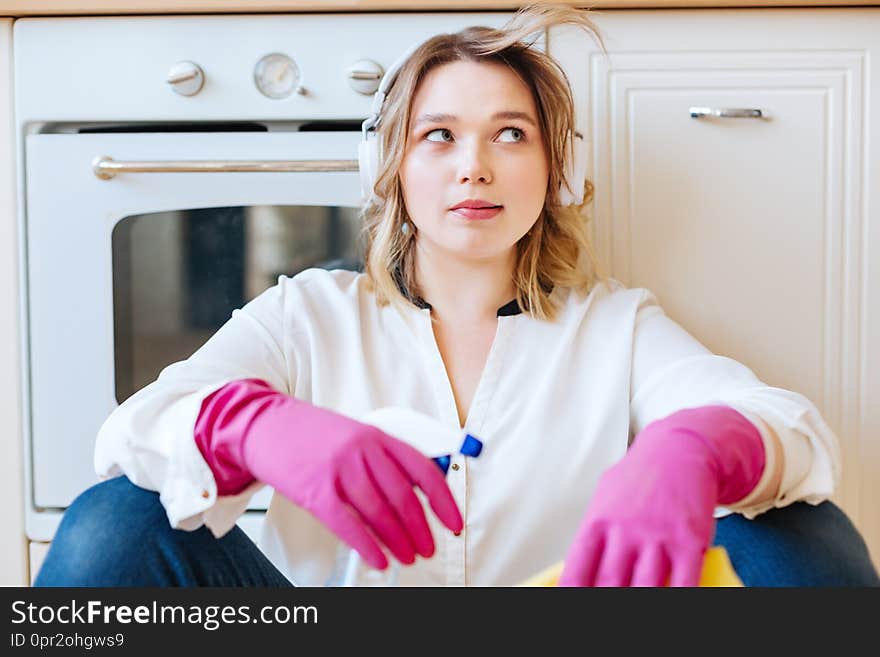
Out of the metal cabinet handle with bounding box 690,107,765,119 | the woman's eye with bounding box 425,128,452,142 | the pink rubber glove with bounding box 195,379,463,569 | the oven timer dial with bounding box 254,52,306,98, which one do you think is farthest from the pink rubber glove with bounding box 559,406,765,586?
the oven timer dial with bounding box 254,52,306,98

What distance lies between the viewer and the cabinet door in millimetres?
1161

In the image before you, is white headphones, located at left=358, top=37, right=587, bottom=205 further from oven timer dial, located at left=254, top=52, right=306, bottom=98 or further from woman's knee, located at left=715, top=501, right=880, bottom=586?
woman's knee, located at left=715, top=501, right=880, bottom=586

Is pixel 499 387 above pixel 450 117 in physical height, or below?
below

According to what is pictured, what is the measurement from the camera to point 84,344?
3.94 feet

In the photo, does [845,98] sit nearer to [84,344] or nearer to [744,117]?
[744,117]

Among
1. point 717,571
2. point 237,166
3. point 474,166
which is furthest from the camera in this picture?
point 237,166

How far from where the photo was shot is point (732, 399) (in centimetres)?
87

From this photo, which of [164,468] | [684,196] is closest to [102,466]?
[164,468]

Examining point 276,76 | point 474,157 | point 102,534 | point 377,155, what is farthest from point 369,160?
point 102,534

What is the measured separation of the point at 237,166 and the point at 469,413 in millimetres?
434

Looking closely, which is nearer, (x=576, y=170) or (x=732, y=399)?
(x=732, y=399)

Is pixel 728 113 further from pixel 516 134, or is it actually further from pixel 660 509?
pixel 660 509

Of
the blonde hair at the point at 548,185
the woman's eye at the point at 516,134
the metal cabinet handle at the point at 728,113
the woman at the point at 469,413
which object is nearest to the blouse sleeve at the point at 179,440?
the woman at the point at 469,413

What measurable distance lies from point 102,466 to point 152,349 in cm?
39
